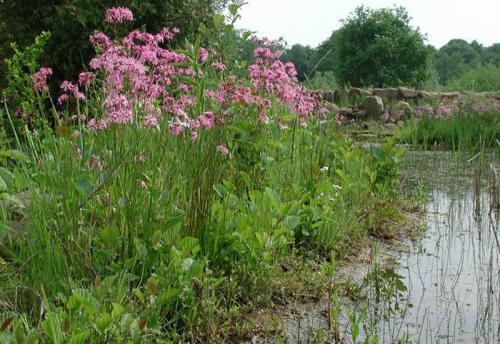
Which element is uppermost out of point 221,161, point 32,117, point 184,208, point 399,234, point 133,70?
point 133,70

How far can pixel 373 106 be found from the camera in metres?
12.7

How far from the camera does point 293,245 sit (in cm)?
306

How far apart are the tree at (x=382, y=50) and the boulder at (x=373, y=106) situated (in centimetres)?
894

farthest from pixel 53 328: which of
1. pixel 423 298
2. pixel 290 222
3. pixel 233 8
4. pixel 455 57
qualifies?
pixel 455 57

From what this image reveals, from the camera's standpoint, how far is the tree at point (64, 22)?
6977 millimetres

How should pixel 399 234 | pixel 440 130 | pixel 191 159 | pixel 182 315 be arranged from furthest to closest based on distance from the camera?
1. pixel 440 130
2. pixel 399 234
3. pixel 191 159
4. pixel 182 315

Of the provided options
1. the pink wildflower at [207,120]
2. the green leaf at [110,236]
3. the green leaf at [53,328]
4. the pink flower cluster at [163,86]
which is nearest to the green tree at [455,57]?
the pink flower cluster at [163,86]

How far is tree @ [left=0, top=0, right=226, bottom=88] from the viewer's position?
698 cm

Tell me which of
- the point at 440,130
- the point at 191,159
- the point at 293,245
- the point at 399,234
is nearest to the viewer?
the point at 191,159

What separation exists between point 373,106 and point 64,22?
766 centimetres

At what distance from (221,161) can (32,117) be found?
3.89 feet

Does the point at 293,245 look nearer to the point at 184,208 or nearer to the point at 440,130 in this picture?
the point at 184,208

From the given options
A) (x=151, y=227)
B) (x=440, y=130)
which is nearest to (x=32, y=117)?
(x=151, y=227)

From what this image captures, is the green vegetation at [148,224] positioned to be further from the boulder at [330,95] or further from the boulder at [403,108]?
the boulder at [330,95]
